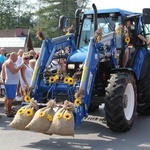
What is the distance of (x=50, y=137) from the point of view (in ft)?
23.4

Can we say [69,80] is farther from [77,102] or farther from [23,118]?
[23,118]

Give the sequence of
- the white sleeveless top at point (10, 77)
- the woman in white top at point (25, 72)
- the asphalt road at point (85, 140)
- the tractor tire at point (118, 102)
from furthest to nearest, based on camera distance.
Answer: the woman in white top at point (25, 72) → the white sleeveless top at point (10, 77) → the tractor tire at point (118, 102) → the asphalt road at point (85, 140)

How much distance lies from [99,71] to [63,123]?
84.7 inches

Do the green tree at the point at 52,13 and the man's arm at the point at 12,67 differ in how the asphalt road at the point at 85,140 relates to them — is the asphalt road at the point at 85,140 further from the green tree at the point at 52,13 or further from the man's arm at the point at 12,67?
the green tree at the point at 52,13

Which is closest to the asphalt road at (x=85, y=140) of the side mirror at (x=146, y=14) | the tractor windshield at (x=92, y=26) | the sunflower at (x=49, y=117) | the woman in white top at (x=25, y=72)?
the sunflower at (x=49, y=117)

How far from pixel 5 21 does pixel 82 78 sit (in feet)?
223

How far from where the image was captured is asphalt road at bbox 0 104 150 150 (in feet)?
21.3

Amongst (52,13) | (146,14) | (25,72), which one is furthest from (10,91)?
(52,13)

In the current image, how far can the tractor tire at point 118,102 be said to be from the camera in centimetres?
700

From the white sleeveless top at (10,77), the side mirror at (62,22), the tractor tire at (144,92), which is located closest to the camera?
the tractor tire at (144,92)

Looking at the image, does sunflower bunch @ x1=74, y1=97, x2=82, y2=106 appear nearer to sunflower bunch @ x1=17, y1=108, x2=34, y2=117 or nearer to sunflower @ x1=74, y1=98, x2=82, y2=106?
sunflower @ x1=74, y1=98, x2=82, y2=106

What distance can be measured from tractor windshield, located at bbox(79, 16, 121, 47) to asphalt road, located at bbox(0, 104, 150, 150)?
213 cm

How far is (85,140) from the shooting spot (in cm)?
693

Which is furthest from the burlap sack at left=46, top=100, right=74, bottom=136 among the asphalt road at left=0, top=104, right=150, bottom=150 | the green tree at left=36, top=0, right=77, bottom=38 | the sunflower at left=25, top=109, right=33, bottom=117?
the green tree at left=36, top=0, right=77, bottom=38
